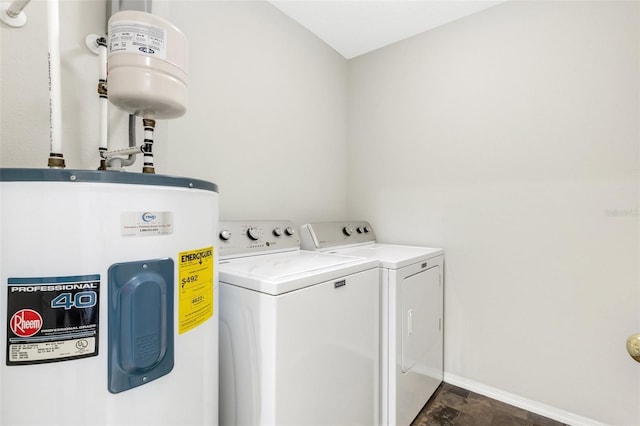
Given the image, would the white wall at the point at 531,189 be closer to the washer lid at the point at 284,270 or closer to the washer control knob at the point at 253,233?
the washer lid at the point at 284,270

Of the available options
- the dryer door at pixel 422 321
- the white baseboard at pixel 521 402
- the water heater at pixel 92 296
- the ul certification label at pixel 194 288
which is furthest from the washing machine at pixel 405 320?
the water heater at pixel 92 296

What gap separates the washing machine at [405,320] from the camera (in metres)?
1.56

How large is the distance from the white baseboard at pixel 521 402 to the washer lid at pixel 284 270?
1277 mm

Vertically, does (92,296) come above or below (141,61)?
below

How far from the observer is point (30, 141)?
1.08 metres

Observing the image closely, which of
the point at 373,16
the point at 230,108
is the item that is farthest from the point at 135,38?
the point at 373,16

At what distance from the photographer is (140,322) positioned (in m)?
0.75

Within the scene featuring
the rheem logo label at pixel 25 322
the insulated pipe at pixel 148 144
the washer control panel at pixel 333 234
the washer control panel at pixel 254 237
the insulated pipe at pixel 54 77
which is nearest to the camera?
the rheem logo label at pixel 25 322

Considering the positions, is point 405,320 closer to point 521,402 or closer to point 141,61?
point 521,402

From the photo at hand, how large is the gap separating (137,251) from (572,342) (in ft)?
7.37

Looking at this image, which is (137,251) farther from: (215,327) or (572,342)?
(572,342)

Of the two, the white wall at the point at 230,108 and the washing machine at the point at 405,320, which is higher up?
the white wall at the point at 230,108

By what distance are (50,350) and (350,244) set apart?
67.9 inches

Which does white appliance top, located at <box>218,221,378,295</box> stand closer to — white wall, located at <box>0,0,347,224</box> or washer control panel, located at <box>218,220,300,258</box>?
washer control panel, located at <box>218,220,300,258</box>
